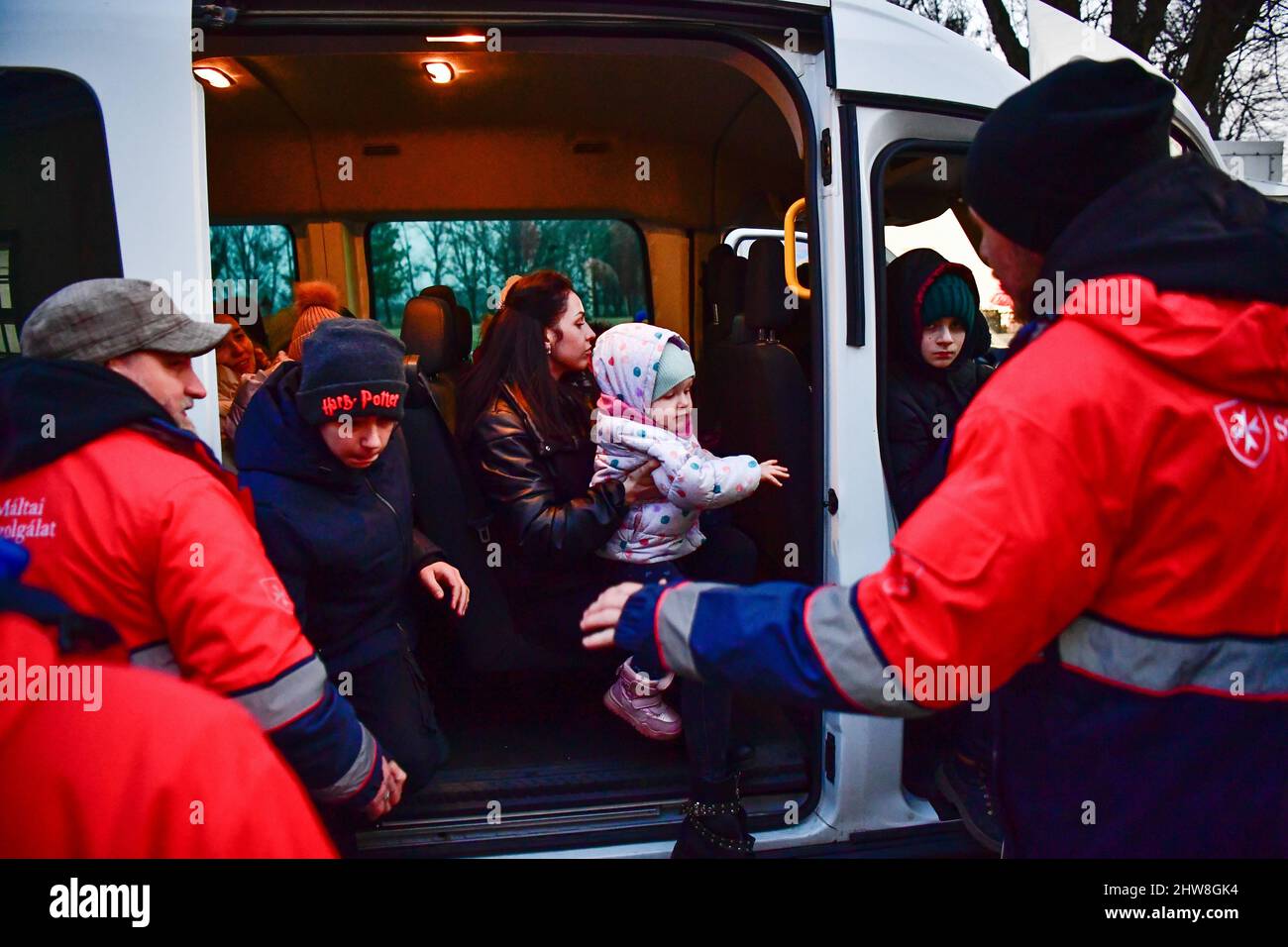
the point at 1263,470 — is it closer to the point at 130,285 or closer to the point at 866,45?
the point at 866,45

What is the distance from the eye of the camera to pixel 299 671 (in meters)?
1.57

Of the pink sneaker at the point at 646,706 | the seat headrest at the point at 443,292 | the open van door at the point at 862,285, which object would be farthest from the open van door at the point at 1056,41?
the seat headrest at the point at 443,292

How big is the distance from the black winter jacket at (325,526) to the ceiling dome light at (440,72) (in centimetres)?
213

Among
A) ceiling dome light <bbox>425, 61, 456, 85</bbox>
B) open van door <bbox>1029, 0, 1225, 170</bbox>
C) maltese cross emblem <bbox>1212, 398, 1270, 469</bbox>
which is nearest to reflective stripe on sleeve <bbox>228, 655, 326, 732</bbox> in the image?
maltese cross emblem <bbox>1212, 398, 1270, 469</bbox>

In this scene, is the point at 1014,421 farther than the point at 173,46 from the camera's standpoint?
No

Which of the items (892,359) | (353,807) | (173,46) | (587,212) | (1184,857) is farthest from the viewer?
(587,212)

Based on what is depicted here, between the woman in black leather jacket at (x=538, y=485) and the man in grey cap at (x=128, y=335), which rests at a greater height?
the man in grey cap at (x=128, y=335)

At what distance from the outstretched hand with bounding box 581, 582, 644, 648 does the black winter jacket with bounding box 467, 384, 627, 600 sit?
1182 millimetres

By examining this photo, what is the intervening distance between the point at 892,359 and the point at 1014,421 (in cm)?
170

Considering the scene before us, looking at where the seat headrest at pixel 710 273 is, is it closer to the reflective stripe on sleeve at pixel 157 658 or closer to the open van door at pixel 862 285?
the open van door at pixel 862 285

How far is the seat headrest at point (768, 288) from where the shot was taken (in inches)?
117

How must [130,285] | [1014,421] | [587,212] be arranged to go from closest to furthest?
[1014,421] → [130,285] → [587,212]

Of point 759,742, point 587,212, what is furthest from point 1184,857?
point 587,212

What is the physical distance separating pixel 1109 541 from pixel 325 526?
5.33 ft
